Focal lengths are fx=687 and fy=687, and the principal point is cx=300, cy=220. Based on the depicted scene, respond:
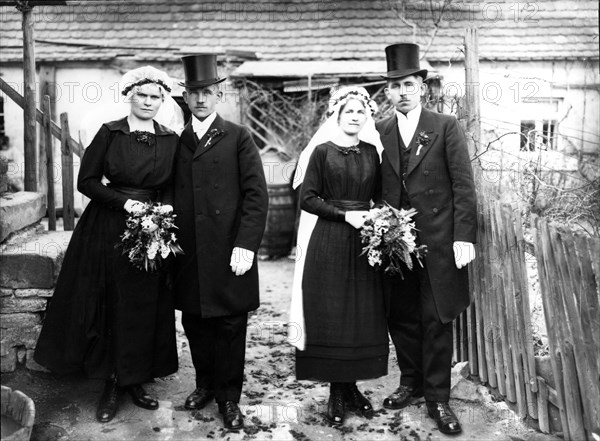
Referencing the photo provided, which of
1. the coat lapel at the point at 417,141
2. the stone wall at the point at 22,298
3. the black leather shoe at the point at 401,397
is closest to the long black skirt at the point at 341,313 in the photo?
the black leather shoe at the point at 401,397

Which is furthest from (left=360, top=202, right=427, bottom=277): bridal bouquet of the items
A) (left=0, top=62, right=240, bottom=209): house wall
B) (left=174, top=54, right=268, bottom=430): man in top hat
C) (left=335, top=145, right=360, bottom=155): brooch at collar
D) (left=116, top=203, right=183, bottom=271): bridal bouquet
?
(left=0, top=62, right=240, bottom=209): house wall

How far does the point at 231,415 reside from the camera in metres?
4.46

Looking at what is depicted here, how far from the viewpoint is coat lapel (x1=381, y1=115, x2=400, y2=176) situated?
15.0 ft

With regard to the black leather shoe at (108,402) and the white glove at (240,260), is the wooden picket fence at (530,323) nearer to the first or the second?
the white glove at (240,260)

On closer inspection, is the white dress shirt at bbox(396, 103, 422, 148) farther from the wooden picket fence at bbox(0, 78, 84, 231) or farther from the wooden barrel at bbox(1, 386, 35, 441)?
the wooden picket fence at bbox(0, 78, 84, 231)

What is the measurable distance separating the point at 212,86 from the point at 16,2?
6.26 ft

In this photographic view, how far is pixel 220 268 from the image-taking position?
4531 mm

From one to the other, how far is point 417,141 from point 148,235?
187 centimetres

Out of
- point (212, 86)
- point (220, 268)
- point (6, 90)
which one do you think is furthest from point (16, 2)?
point (220, 268)

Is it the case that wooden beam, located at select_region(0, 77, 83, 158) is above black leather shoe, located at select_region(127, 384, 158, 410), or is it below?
above

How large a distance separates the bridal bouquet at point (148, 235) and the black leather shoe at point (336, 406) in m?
1.42

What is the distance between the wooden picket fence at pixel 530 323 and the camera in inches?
144

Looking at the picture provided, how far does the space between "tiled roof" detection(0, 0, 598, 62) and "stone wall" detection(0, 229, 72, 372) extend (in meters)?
8.94

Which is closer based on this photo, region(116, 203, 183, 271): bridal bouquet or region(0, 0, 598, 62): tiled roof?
region(116, 203, 183, 271): bridal bouquet
